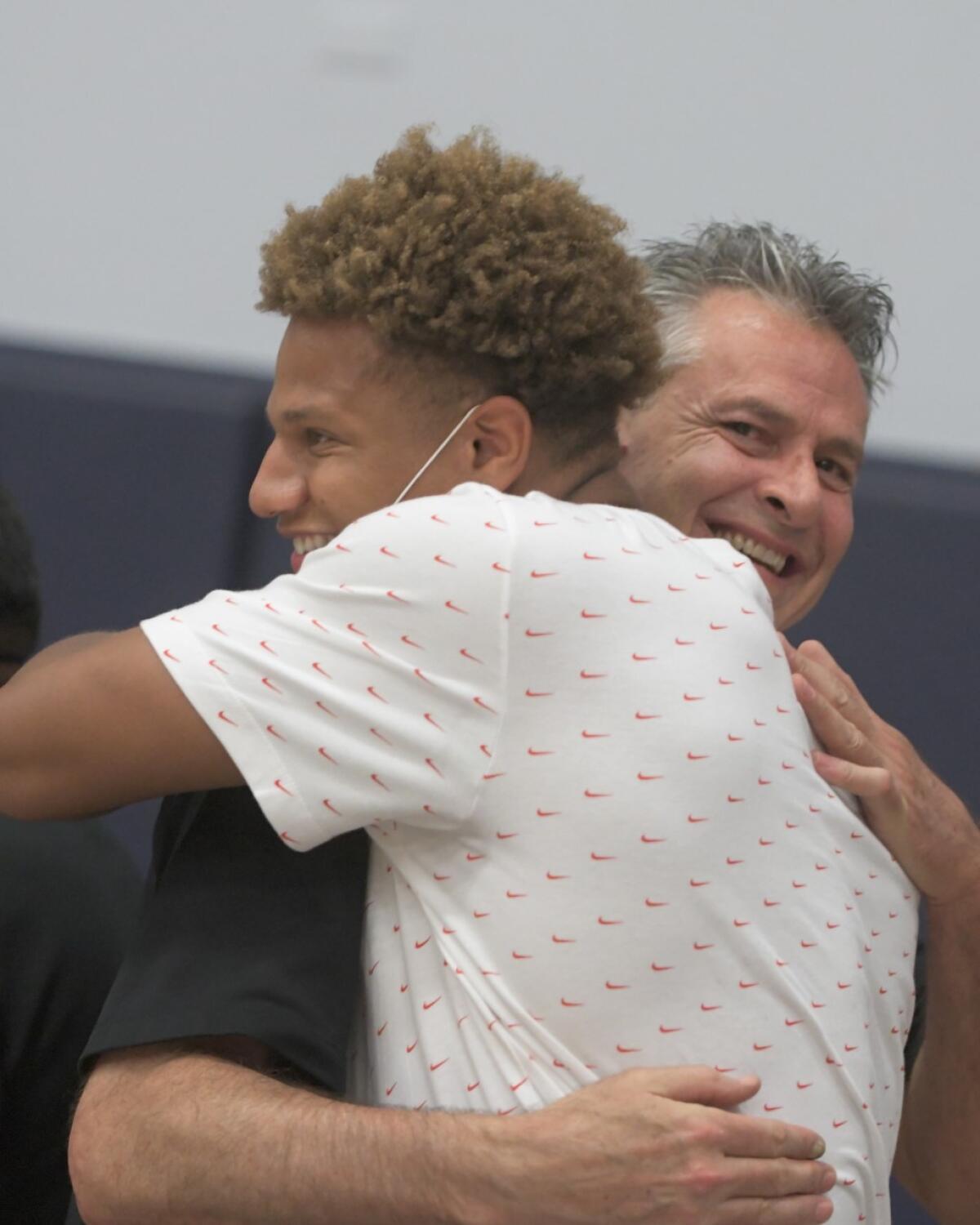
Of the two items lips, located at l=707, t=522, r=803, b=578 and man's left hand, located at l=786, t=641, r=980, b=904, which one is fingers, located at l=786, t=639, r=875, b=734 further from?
lips, located at l=707, t=522, r=803, b=578

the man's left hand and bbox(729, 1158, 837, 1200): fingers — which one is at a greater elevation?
the man's left hand

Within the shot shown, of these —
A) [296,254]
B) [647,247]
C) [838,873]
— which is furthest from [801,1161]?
[647,247]

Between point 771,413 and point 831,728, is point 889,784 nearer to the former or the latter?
point 831,728

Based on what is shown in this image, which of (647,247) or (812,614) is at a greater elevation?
(647,247)

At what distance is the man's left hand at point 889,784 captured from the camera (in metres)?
1.13

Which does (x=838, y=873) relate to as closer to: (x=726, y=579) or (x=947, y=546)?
(x=726, y=579)

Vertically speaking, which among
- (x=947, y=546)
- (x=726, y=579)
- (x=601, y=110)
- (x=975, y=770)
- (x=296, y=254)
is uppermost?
(x=601, y=110)

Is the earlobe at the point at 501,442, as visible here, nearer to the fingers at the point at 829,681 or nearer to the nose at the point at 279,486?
the nose at the point at 279,486

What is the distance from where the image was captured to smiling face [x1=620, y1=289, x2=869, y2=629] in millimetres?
1581

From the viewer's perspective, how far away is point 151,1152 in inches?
39.3

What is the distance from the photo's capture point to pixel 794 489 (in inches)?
62.1

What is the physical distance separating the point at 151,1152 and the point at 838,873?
1.45ft

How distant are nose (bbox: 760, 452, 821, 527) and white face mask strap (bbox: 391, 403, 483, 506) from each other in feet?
1.88

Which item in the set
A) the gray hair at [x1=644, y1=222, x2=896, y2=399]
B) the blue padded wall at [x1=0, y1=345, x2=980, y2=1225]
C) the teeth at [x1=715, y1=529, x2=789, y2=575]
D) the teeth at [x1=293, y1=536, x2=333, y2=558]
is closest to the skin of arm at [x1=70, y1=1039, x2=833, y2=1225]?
the teeth at [x1=293, y1=536, x2=333, y2=558]
